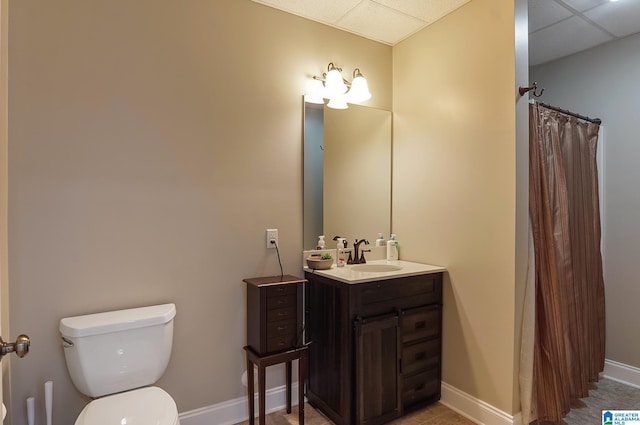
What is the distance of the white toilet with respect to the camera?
1506mm

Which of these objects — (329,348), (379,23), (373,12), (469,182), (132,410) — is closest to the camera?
(132,410)

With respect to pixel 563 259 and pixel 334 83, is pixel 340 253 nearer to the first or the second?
pixel 334 83

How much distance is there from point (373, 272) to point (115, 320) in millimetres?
1488

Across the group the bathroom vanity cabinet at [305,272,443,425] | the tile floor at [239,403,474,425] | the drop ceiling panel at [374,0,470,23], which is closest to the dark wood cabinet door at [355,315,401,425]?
the bathroom vanity cabinet at [305,272,443,425]

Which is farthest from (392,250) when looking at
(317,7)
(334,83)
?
(317,7)

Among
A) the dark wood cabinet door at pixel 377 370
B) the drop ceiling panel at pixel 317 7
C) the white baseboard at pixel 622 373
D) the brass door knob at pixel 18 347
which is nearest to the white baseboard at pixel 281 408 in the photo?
the dark wood cabinet door at pixel 377 370

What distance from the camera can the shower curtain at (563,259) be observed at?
83.8 inches

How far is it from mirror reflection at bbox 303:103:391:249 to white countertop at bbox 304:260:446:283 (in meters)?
0.22

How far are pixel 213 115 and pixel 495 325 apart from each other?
209 cm

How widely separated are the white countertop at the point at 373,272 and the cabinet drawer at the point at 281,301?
261mm

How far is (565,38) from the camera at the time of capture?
9.11 feet

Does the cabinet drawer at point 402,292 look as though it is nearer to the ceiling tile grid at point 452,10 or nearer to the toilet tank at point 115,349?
the toilet tank at point 115,349

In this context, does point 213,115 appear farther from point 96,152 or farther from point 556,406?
point 556,406

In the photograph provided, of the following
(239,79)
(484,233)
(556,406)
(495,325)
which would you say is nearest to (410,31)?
(239,79)
